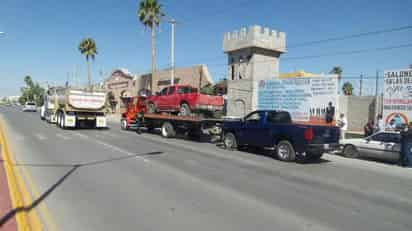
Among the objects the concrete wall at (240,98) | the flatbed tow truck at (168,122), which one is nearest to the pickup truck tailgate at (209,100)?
the flatbed tow truck at (168,122)

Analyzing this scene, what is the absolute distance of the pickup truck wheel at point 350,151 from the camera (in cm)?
1215

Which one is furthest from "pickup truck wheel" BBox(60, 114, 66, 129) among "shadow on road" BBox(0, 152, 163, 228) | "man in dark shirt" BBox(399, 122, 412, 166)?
"man in dark shirt" BBox(399, 122, 412, 166)

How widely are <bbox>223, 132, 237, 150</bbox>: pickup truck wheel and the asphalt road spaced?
2.51 metres

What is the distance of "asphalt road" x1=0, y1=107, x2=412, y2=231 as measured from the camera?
4727 mm

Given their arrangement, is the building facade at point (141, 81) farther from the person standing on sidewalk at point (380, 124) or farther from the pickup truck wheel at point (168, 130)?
the person standing on sidewalk at point (380, 124)

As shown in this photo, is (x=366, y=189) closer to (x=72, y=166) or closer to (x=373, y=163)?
(x=373, y=163)

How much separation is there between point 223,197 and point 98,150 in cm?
712


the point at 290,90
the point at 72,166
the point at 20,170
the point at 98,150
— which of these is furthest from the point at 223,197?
the point at 290,90

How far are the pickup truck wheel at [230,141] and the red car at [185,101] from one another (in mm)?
2279

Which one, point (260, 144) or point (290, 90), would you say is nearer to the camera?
point (260, 144)

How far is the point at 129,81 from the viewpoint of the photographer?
46875 millimetres

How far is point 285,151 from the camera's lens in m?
10.9

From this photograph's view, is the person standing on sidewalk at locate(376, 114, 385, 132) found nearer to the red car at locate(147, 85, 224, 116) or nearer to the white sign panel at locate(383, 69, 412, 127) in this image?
the white sign panel at locate(383, 69, 412, 127)

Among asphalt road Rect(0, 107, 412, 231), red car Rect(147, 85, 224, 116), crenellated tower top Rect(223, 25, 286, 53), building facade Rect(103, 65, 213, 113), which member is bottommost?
asphalt road Rect(0, 107, 412, 231)
